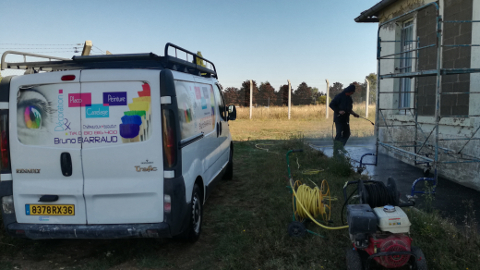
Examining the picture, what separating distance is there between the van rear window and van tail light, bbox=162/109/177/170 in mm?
249

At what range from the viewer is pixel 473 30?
21.3 ft

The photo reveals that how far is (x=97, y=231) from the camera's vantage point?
3807 mm

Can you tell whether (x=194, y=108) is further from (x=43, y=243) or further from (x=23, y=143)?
(x=43, y=243)

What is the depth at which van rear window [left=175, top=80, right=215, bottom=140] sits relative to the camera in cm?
421

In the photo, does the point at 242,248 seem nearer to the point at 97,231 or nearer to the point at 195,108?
the point at 97,231

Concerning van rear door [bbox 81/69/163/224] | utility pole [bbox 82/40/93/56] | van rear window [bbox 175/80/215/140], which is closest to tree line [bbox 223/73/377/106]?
A: utility pole [bbox 82/40/93/56]

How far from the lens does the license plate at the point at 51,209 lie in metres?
3.87

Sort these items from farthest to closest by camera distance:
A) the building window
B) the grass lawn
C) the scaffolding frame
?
1. the building window
2. the scaffolding frame
3. the grass lawn

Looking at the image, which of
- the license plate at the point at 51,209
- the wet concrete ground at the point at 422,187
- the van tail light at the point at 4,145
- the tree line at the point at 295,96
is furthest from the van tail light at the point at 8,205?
the tree line at the point at 295,96

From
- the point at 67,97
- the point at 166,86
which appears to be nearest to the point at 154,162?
the point at 166,86

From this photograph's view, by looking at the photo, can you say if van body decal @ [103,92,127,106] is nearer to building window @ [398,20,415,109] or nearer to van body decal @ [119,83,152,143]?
van body decal @ [119,83,152,143]

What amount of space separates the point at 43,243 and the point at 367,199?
148 inches

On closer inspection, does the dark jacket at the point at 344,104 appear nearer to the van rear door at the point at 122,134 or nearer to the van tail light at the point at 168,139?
the van tail light at the point at 168,139

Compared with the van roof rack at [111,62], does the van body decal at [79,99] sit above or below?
below
